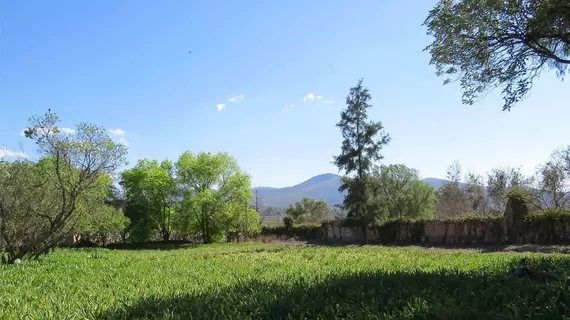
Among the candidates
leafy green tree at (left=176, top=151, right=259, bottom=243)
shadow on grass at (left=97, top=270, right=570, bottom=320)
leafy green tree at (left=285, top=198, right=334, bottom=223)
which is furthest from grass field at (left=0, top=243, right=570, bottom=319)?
leafy green tree at (left=285, top=198, right=334, bottom=223)

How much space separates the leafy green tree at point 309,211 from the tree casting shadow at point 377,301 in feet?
206

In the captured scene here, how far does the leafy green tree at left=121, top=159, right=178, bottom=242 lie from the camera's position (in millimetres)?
46594

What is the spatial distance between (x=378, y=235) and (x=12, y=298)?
97.3 feet

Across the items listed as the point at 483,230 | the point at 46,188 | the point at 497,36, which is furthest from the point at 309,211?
the point at 497,36

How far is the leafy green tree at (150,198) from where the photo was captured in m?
46.6

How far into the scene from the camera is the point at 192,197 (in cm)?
4391

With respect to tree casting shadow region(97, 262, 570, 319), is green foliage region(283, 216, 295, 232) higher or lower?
higher

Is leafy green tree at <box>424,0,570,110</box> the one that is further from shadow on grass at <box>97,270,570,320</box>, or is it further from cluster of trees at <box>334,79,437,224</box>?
cluster of trees at <box>334,79,437,224</box>

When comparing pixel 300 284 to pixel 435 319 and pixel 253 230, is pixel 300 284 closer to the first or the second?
pixel 435 319

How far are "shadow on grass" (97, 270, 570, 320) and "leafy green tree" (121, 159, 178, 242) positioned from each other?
4147cm

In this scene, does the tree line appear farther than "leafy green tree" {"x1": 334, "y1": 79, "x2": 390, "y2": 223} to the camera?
No

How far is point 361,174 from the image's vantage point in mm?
36000

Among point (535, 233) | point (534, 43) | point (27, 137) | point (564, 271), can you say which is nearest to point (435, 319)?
point (564, 271)

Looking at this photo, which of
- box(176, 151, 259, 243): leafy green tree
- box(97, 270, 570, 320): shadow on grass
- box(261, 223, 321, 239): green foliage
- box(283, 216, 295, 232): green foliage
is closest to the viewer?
box(97, 270, 570, 320): shadow on grass
